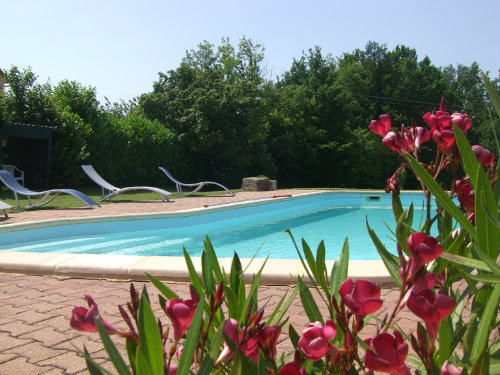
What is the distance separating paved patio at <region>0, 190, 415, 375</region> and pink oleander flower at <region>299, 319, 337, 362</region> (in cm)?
130

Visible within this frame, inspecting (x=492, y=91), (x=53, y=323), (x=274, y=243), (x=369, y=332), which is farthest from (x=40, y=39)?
(x=492, y=91)

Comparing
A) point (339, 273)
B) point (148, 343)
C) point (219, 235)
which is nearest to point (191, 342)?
point (148, 343)

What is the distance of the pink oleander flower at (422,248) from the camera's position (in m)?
0.55

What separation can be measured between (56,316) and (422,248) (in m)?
2.70

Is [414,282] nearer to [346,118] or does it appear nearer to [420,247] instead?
[420,247]

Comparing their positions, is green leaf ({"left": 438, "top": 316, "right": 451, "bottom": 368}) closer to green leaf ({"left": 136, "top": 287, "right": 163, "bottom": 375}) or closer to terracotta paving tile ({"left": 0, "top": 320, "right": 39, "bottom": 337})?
green leaf ({"left": 136, "top": 287, "right": 163, "bottom": 375})

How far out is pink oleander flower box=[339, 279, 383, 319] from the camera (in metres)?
0.54

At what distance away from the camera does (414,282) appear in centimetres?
59

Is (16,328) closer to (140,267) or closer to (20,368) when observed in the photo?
(20,368)

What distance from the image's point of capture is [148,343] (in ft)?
1.88

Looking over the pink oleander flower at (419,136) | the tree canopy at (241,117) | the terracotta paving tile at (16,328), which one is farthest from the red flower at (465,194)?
the tree canopy at (241,117)

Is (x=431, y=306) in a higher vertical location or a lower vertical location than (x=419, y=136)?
lower

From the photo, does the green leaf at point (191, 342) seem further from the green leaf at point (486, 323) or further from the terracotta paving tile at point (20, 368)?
the terracotta paving tile at point (20, 368)

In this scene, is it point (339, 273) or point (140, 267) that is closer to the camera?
point (339, 273)
